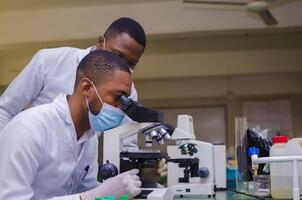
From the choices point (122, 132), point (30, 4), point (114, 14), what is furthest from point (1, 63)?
point (122, 132)

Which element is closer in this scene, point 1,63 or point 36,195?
point 36,195

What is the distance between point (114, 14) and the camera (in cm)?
405

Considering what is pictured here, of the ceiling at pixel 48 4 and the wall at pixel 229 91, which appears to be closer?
the ceiling at pixel 48 4

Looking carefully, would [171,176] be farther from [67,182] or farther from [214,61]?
[214,61]

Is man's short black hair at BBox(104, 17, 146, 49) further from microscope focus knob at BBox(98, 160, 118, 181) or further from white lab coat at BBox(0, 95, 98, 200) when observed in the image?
microscope focus knob at BBox(98, 160, 118, 181)

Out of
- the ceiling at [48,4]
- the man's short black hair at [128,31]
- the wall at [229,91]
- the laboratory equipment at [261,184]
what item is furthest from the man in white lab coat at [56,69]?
the wall at [229,91]

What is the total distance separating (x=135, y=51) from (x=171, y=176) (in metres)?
0.71

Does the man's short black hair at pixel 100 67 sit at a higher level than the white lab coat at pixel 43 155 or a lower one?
higher

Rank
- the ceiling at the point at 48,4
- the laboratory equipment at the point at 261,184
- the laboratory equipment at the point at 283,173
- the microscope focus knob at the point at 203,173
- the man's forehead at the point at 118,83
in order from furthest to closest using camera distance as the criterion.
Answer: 1. the ceiling at the point at 48,4
2. the microscope focus knob at the point at 203,173
3. the laboratory equipment at the point at 261,184
4. the laboratory equipment at the point at 283,173
5. the man's forehead at the point at 118,83

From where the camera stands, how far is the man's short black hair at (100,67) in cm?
120

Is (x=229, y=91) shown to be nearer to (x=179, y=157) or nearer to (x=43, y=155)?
(x=179, y=157)

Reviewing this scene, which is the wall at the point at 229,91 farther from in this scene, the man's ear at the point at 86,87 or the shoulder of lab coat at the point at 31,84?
the man's ear at the point at 86,87

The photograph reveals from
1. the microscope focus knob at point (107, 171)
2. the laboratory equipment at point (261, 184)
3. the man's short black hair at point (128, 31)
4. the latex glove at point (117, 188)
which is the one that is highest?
the man's short black hair at point (128, 31)

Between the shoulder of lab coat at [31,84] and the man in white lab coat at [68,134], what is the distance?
58cm
